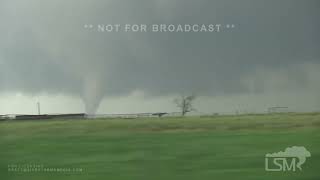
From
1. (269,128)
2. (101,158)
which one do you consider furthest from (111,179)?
(269,128)

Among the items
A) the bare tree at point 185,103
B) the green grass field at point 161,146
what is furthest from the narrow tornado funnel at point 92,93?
the bare tree at point 185,103

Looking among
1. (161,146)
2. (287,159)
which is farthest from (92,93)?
(287,159)

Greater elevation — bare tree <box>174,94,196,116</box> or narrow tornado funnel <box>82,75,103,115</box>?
narrow tornado funnel <box>82,75,103,115</box>

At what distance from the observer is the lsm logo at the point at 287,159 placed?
288 cm

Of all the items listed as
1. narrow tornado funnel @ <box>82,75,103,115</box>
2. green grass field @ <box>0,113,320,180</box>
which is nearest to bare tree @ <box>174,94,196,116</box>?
green grass field @ <box>0,113,320,180</box>

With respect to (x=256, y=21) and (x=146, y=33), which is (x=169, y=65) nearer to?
(x=146, y=33)

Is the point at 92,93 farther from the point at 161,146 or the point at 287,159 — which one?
the point at 287,159

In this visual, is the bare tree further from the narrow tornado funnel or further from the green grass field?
the narrow tornado funnel

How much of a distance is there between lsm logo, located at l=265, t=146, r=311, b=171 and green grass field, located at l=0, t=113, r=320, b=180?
0.02 m

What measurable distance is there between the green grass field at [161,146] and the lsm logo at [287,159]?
2 centimetres

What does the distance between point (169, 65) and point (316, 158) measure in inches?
35.2

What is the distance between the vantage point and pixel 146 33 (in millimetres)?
2918

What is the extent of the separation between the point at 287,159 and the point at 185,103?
23.6 inches

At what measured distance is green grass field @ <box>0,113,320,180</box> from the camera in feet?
9.49
